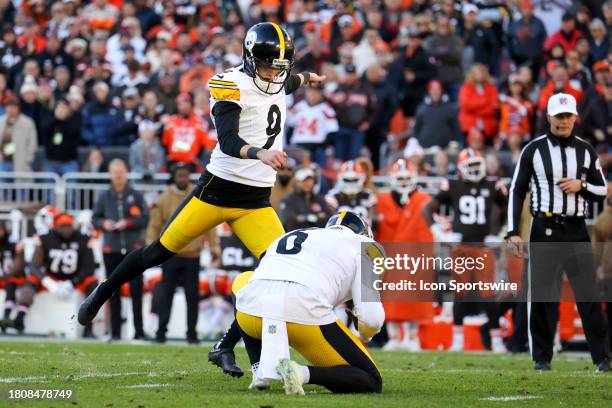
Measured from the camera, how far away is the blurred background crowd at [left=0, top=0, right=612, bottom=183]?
52.0ft

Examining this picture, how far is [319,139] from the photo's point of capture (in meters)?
16.4

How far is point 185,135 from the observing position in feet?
53.7

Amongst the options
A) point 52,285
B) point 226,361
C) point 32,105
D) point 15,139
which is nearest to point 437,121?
point 52,285

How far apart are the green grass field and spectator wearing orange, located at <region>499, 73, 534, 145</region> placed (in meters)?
5.14

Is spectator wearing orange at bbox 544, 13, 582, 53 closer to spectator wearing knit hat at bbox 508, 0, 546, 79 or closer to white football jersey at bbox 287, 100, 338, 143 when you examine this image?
spectator wearing knit hat at bbox 508, 0, 546, 79

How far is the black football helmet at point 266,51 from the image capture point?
7.69m

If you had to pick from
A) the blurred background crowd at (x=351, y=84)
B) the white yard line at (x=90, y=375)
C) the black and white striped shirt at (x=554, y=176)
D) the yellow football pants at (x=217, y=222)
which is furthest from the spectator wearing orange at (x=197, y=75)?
the yellow football pants at (x=217, y=222)

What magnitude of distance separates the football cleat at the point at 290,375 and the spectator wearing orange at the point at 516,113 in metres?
9.17

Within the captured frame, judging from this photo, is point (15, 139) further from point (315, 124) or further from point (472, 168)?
point (472, 168)

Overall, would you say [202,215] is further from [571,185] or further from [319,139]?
[319,139]

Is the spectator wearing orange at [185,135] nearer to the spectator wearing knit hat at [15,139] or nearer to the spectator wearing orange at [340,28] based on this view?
the spectator wearing knit hat at [15,139]

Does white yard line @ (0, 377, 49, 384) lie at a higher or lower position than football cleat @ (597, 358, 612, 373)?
higher

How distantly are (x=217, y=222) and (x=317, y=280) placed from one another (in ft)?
4.73

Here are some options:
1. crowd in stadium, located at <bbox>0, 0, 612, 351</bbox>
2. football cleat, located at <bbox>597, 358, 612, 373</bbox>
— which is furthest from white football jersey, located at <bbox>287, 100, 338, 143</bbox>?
football cleat, located at <bbox>597, 358, 612, 373</bbox>
